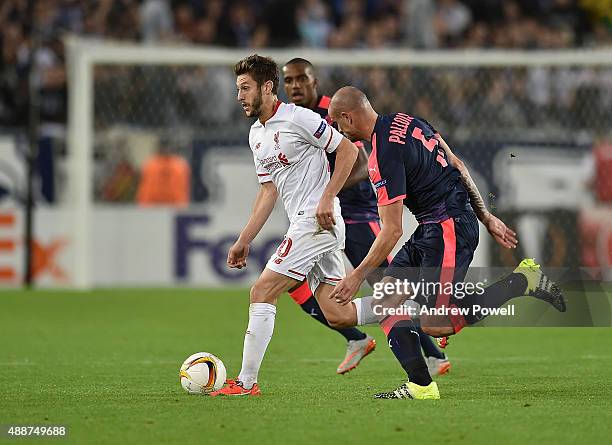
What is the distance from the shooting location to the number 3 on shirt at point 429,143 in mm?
7500

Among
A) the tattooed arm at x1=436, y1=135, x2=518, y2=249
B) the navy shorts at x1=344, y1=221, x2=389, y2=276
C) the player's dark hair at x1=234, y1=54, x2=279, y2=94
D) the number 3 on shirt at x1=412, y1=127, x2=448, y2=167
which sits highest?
the player's dark hair at x1=234, y1=54, x2=279, y2=94

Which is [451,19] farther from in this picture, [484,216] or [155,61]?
[484,216]

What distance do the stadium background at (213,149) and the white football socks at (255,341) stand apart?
9.02m

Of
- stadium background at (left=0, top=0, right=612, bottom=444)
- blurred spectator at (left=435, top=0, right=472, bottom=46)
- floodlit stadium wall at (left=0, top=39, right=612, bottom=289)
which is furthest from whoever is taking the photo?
blurred spectator at (left=435, top=0, right=472, bottom=46)

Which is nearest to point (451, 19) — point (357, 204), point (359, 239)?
point (357, 204)

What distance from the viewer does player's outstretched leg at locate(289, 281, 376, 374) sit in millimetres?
9180

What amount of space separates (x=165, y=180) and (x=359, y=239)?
27.6 feet

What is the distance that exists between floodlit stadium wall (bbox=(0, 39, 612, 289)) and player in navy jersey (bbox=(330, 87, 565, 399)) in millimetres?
8623

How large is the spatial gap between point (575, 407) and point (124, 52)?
11260mm

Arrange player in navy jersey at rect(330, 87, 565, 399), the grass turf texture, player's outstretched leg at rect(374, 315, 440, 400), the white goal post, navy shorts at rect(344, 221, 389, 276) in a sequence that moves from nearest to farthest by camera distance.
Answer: the grass turf texture < player in navy jersey at rect(330, 87, 565, 399) < player's outstretched leg at rect(374, 315, 440, 400) < navy shorts at rect(344, 221, 389, 276) < the white goal post

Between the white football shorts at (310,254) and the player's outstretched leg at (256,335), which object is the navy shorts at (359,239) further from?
the player's outstretched leg at (256,335)

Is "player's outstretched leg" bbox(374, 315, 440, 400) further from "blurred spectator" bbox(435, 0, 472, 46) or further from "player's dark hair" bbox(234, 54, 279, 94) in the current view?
"blurred spectator" bbox(435, 0, 472, 46)

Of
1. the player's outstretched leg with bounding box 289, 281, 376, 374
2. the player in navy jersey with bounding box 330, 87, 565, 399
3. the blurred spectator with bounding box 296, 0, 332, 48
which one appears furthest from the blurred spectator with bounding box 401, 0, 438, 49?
the player in navy jersey with bounding box 330, 87, 565, 399

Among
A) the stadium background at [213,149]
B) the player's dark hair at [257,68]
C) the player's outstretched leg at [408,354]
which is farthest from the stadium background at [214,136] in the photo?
the player's dark hair at [257,68]
